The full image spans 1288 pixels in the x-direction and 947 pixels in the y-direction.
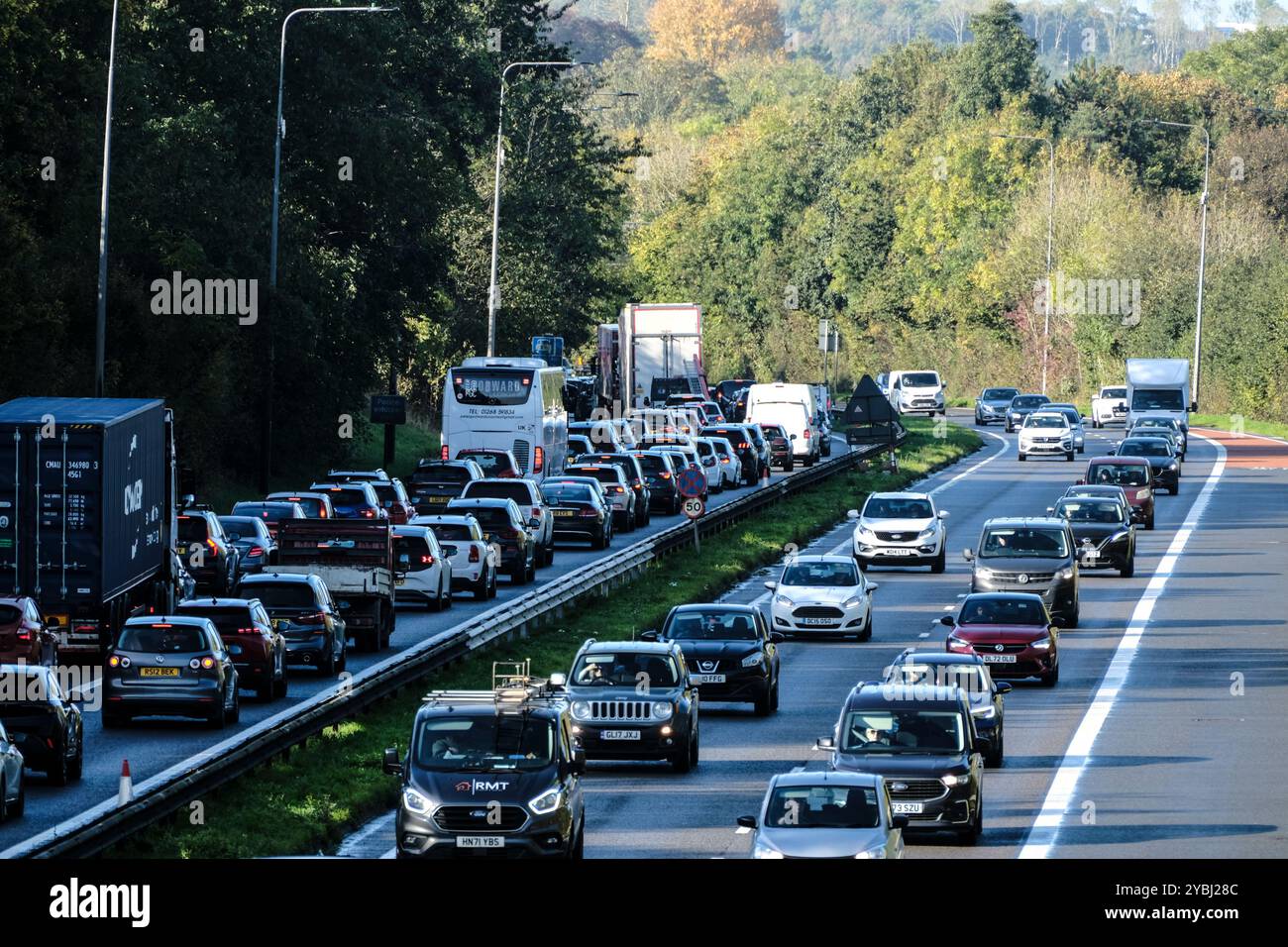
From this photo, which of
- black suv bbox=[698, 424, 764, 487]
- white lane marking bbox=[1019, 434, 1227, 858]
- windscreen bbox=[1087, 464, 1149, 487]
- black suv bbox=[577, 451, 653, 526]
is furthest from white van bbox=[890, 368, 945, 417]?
black suv bbox=[577, 451, 653, 526]

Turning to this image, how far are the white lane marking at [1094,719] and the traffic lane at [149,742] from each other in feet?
29.4

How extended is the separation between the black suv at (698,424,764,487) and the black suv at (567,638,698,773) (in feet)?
143

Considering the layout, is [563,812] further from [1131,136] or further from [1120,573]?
[1131,136]

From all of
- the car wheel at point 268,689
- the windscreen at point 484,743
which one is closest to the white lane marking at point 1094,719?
the windscreen at point 484,743

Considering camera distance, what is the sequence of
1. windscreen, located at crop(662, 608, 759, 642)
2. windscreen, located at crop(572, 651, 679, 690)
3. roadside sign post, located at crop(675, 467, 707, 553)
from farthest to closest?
roadside sign post, located at crop(675, 467, 707, 553) < windscreen, located at crop(662, 608, 759, 642) < windscreen, located at crop(572, 651, 679, 690)

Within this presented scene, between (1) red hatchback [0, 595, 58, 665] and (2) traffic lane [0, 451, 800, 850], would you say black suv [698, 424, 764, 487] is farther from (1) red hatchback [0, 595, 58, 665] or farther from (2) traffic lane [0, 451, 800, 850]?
(1) red hatchback [0, 595, 58, 665]

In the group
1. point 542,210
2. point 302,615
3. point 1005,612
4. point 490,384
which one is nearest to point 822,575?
point 1005,612

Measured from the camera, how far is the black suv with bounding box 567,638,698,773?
29031 mm

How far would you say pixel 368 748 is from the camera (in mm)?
29891

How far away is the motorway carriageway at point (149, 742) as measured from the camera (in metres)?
25.2

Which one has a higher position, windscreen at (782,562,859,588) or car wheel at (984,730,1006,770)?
windscreen at (782,562,859,588)

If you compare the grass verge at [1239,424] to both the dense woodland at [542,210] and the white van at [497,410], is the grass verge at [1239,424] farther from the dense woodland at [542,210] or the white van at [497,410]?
the white van at [497,410]

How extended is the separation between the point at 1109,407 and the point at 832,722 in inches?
2835
